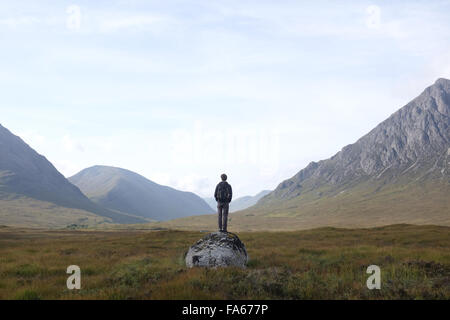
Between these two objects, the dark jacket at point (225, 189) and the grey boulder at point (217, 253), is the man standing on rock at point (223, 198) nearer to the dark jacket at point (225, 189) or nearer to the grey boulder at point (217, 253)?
the dark jacket at point (225, 189)

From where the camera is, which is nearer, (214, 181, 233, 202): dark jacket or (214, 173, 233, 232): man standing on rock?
(214, 173, 233, 232): man standing on rock

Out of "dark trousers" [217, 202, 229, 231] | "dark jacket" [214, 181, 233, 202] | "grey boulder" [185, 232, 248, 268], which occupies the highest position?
"dark jacket" [214, 181, 233, 202]

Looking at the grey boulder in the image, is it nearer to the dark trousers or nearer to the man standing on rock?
the dark trousers

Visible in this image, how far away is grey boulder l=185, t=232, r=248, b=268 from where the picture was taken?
1503 centimetres

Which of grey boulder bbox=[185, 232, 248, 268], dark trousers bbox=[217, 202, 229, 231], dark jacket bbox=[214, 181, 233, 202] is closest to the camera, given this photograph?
grey boulder bbox=[185, 232, 248, 268]

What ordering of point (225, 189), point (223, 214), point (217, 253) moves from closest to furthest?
point (217, 253)
point (225, 189)
point (223, 214)

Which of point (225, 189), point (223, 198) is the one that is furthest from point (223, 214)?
point (225, 189)

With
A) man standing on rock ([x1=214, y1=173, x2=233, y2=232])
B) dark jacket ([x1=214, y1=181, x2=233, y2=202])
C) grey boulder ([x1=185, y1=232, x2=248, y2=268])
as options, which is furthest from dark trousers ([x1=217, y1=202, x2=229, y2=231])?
grey boulder ([x1=185, y1=232, x2=248, y2=268])

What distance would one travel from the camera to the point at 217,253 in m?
15.3

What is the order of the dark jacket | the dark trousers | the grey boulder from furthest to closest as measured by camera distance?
1. the dark jacket
2. the dark trousers
3. the grey boulder

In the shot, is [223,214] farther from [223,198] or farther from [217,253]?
[217,253]
